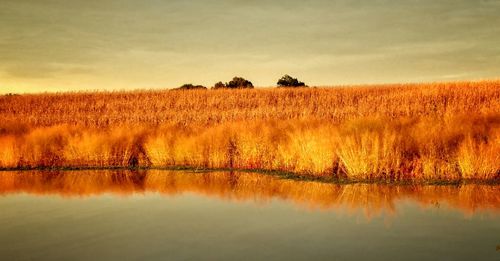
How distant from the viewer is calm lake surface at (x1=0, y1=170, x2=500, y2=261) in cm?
764

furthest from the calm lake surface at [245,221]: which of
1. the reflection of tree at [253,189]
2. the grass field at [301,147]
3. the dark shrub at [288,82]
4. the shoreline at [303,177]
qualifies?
the dark shrub at [288,82]

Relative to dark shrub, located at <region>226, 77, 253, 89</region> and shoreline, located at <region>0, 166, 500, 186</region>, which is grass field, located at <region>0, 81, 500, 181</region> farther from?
dark shrub, located at <region>226, 77, 253, 89</region>

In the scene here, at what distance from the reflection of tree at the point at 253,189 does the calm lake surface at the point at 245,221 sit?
0.02m

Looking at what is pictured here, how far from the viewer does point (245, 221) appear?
9359 millimetres

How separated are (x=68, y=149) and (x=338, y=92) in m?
23.9

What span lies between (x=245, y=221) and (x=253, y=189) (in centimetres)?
271

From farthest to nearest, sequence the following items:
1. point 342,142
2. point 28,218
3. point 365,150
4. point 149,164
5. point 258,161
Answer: point 149,164 → point 258,161 → point 342,142 → point 365,150 → point 28,218

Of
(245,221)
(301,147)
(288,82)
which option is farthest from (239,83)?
(245,221)

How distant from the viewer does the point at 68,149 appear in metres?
16.7

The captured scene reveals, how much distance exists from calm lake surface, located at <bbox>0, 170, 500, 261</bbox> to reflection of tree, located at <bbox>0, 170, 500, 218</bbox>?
24 millimetres

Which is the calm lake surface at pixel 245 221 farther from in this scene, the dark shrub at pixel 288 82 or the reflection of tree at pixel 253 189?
the dark shrub at pixel 288 82

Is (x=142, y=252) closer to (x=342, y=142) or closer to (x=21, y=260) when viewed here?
(x=21, y=260)

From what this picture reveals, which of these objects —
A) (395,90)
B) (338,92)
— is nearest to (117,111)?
(338,92)

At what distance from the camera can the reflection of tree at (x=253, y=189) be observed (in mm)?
10203
